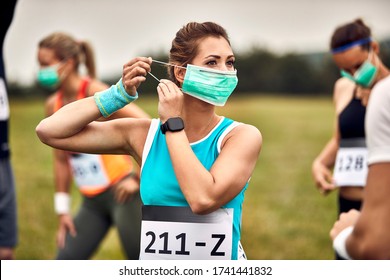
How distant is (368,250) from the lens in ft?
7.72

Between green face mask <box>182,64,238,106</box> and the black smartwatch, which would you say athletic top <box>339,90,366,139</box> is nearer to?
green face mask <box>182,64,238,106</box>

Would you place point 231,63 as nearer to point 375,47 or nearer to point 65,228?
point 375,47

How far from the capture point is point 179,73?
10.5 feet

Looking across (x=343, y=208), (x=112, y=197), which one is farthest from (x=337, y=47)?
(x=112, y=197)

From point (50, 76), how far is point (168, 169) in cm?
260

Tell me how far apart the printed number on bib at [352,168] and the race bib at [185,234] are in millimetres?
1874

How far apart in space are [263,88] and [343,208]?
1556 centimetres

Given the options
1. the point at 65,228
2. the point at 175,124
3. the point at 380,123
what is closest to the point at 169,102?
the point at 175,124

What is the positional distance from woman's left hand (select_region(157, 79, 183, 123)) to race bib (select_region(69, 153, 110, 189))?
7.43ft

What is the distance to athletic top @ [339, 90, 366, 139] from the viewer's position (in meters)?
4.73

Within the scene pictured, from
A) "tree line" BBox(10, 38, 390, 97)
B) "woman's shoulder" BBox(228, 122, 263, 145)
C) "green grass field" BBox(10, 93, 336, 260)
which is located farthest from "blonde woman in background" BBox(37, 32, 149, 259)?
"tree line" BBox(10, 38, 390, 97)

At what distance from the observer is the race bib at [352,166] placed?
4.73m

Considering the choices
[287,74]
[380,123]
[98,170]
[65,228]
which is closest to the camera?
[380,123]
